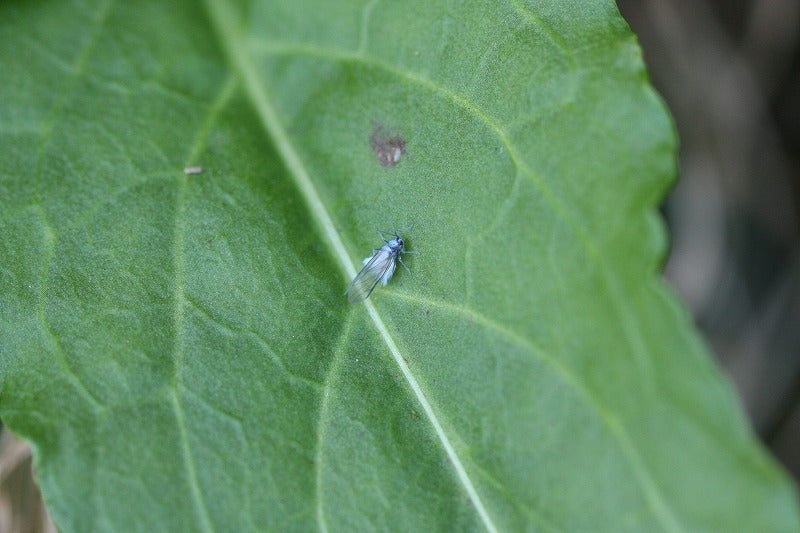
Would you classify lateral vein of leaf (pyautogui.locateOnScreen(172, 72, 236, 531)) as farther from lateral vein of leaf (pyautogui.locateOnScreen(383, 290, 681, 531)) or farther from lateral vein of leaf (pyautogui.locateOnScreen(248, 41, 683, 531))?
lateral vein of leaf (pyautogui.locateOnScreen(383, 290, 681, 531))

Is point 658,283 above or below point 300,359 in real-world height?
above

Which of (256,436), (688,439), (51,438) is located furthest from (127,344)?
(688,439)

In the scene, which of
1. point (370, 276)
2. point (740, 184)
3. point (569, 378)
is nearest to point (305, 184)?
point (370, 276)

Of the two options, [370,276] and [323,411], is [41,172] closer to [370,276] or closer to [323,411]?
[370,276]

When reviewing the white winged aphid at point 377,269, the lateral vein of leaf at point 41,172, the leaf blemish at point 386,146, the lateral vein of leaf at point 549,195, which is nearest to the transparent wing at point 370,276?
the white winged aphid at point 377,269

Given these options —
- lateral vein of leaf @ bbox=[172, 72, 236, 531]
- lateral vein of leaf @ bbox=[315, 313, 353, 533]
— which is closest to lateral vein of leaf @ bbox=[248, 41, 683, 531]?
lateral vein of leaf @ bbox=[172, 72, 236, 531]

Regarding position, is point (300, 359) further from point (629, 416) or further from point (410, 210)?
point (629, 416)
